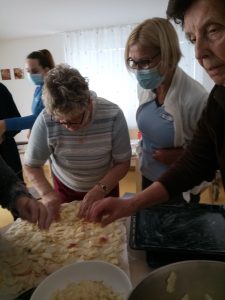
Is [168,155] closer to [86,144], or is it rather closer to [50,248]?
[86,144]

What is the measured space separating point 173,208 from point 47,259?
1.67 feet

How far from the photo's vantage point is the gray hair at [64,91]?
1.17 meters

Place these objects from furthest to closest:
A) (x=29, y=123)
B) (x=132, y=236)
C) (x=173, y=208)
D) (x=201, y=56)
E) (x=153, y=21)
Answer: (x=29, y=123)
(x=153, y=21)
(x=173, y=208)
(x=132, y=236)
(x=201, y=56)

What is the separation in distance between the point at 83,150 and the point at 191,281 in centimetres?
89

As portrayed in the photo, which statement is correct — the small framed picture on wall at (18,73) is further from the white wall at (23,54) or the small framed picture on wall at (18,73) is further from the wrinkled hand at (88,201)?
the wrinkled hand at (88,201)

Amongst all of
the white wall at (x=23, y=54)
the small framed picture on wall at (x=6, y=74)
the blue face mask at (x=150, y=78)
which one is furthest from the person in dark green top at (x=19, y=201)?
the small framed picture on wall at (x=6, y=74)

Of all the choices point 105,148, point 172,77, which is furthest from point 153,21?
point 105,148

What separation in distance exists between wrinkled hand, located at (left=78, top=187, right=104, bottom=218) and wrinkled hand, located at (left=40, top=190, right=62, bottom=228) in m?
0.11

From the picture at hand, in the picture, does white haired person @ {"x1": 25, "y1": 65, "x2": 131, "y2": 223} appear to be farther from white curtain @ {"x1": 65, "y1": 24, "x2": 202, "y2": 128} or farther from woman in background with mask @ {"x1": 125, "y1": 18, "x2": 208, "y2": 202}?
white curtain @ {"x1": 65, "y1": 24, "x2": 202, "y2": 128}

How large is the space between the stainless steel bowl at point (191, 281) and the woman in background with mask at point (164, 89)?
2.80 ft

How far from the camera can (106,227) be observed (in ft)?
3.73

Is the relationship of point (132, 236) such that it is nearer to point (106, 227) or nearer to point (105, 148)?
point (106, 227)

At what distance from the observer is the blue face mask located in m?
1.42

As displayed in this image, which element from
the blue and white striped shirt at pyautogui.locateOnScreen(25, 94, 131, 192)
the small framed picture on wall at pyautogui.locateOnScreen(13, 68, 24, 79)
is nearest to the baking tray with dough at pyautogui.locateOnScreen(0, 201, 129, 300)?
the blue and white striped shirt at pyautogui.locateOnScreen(25, 94, 131, 192)
